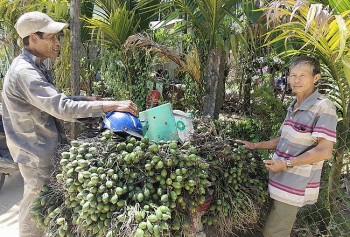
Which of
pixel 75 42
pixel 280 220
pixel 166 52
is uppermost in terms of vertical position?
pixel 75 42

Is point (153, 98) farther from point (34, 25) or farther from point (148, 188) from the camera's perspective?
point (148, 188)

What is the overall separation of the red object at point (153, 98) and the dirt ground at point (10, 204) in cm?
205

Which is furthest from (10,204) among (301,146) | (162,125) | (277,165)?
(301,146)

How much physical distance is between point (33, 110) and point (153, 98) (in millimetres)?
2286

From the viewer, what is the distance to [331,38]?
7.27 ft

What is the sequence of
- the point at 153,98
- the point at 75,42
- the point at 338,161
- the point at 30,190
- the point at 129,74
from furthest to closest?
the point at 129,74 → the point at 153,98 → the point at 75,42 → the point at 338,161 → the point at 30,190

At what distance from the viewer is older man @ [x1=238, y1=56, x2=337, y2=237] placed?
2.07 m

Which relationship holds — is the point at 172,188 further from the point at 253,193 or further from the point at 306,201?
the point at 306,201

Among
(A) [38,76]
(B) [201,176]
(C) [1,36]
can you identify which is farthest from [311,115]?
(C) [1,36]

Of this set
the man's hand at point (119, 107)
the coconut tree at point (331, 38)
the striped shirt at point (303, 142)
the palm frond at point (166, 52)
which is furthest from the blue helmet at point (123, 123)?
the palm frond at point (166, 52)

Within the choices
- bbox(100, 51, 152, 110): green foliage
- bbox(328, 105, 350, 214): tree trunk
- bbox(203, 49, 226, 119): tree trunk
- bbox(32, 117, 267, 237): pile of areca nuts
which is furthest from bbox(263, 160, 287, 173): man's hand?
bbox(100, 51, 152, 110): green foliage

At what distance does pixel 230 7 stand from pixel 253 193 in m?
1.77

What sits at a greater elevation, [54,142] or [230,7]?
[230,7]

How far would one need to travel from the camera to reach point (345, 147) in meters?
2.60
